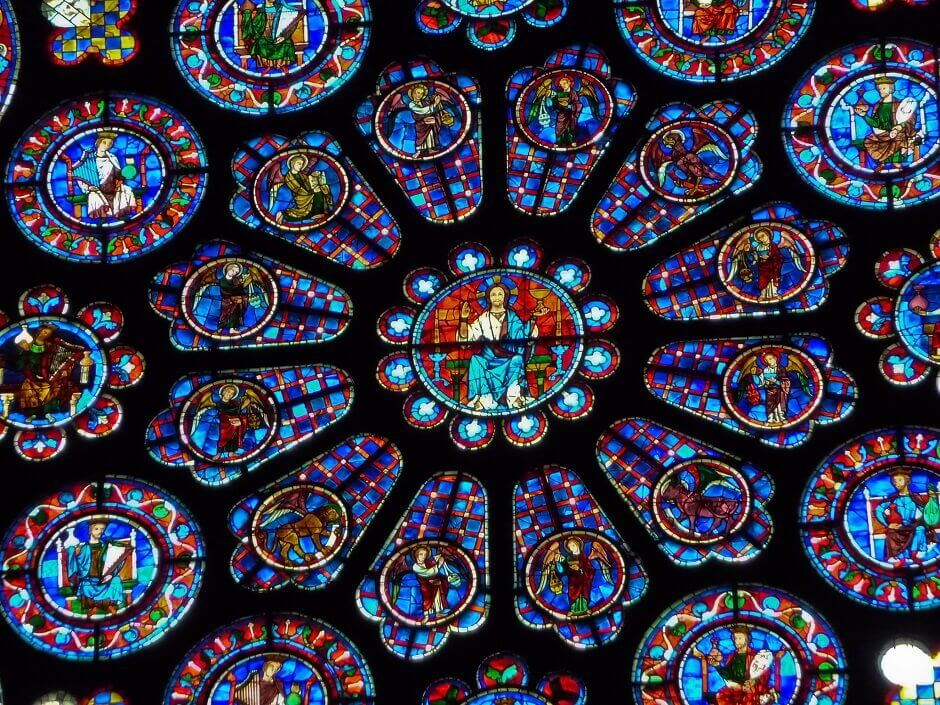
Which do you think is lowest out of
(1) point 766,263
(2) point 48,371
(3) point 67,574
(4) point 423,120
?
(3) point 67,574

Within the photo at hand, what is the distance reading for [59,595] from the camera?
1761 cm

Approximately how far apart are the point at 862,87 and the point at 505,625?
4739 mm

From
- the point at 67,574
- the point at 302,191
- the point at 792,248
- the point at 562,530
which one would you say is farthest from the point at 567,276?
the point at 67,574

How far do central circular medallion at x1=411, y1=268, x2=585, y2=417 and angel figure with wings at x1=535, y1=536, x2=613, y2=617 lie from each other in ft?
3.49

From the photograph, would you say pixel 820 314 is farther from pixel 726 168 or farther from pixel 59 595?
pixel 59 595

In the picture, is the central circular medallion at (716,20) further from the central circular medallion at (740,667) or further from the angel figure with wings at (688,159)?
the central circular medallion at (740,667)

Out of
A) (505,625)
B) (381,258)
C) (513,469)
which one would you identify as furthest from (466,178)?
(505,625)

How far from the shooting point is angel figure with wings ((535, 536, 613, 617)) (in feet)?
56.4

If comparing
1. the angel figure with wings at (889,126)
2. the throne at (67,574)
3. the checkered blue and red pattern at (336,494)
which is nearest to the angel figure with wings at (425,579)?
the checkered blue and red pattern at (336,494)

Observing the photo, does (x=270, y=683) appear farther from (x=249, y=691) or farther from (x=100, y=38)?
(x=100, y=38)

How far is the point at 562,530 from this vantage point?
17438 millimetres

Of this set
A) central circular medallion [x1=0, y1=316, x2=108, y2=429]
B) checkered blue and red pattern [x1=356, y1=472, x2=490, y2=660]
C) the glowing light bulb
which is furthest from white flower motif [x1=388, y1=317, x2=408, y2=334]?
the glowing light bulb

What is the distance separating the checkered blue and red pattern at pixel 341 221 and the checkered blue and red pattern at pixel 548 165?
3.14 ft

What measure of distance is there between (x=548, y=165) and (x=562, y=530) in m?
2.81
